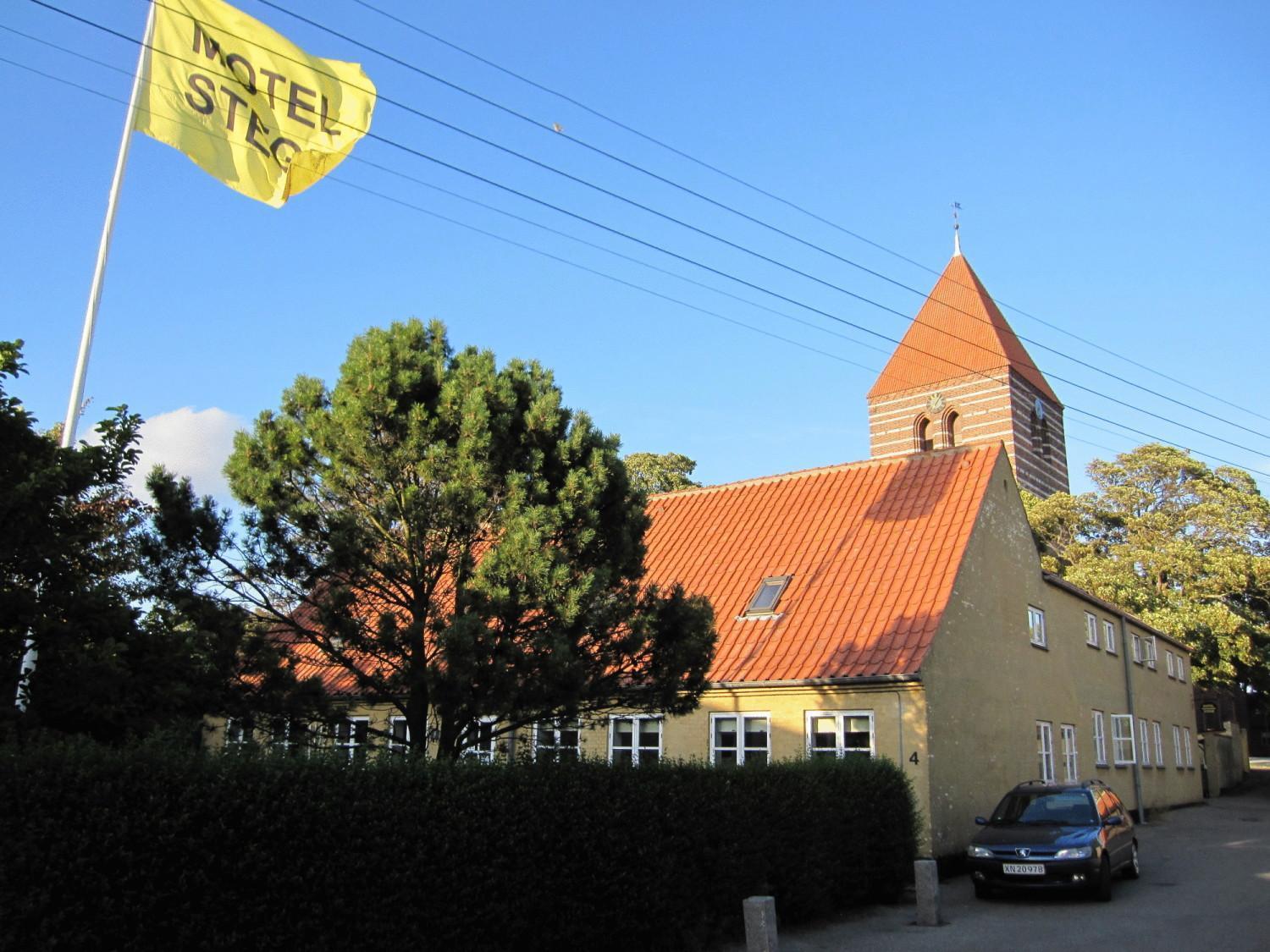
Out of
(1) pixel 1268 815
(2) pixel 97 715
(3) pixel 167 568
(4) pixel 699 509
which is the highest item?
(4) pixel 699 509

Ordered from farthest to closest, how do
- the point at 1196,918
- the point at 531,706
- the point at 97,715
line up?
1. the point at 1196,918
2. the point at 531,706
3. the point at 97,715

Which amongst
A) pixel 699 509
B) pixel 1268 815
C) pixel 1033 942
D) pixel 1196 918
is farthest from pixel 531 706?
pixel 1268 815

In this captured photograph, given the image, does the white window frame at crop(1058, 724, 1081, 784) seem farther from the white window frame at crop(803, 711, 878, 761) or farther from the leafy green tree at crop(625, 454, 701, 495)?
the leafy green tree at crop(625, 454, 701, 495)

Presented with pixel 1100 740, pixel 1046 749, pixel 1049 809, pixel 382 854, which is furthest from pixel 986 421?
pixel 382 854

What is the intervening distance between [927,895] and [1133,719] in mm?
18516

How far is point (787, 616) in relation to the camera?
2050 cm

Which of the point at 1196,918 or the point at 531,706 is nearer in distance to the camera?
the point at 531,706

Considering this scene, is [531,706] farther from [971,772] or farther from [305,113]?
[971,772]

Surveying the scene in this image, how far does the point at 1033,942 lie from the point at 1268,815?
22.1 m

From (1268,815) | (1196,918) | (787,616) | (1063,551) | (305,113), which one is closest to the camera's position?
(305,113)

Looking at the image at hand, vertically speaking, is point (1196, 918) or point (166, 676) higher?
point (166, 676)

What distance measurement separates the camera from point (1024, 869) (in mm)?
14211

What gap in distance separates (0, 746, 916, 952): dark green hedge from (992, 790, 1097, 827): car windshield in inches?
177

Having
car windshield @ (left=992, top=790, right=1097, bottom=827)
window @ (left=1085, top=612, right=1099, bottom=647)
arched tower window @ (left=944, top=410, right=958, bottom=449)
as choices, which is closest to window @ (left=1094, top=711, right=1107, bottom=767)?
window @ (left=1085, top=612, right=1099, bottom=647)
